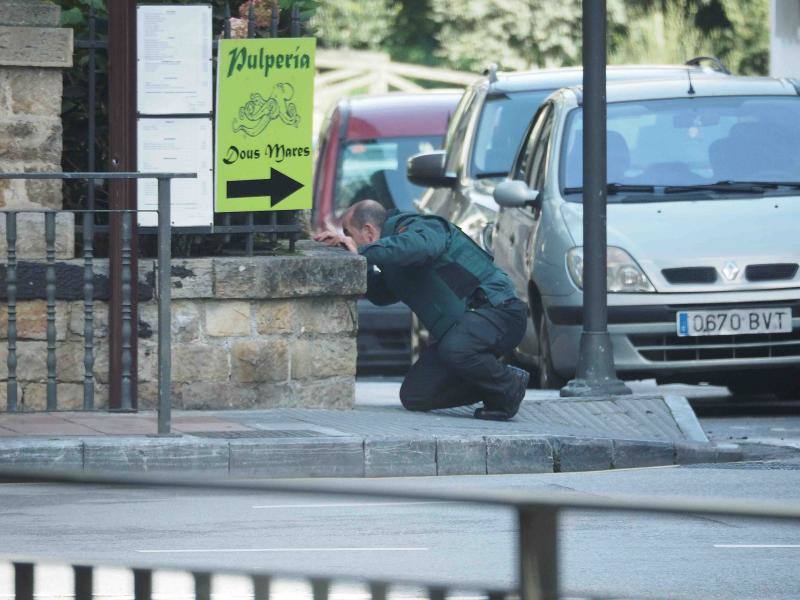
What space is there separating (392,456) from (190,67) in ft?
7.28

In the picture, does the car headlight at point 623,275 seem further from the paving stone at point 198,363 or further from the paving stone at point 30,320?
the paving stone at point 30,320

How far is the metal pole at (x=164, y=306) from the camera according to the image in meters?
8.05

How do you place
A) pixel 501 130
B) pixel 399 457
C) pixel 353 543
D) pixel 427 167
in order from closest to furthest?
pixel 353 543, pixel 399 457, pixel 427 167, pixel 501 130

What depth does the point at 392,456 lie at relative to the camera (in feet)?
26.7

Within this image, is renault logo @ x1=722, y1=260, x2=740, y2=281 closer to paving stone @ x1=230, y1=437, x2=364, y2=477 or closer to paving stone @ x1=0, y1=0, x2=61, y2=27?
paving stone @ x1=230, y1=437, x2=364, y2=477

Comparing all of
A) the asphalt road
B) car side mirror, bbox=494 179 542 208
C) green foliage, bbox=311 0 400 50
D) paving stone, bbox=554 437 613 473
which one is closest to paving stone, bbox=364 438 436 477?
paving stone, bbox=554 437 613 473

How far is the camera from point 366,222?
9375 millimetres

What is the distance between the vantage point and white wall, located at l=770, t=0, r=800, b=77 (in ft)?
76.0

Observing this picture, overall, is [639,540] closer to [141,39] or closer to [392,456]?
[392,456]

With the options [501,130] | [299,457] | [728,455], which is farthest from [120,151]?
[501,130]

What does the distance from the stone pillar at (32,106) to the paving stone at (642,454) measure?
9.19 ft

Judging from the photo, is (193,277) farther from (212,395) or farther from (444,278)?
(444,278)

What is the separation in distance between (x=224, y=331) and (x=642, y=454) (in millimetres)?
2121

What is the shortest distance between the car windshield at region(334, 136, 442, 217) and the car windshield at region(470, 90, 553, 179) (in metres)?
2.16
